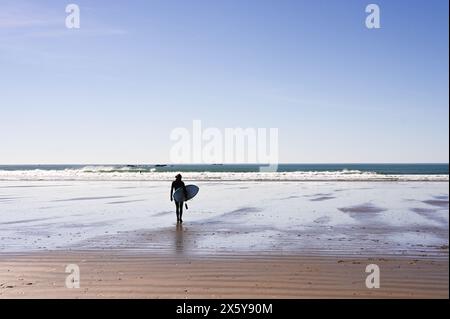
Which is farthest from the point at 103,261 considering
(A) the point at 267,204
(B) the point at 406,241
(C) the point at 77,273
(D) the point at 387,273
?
(A) the point at 267,204

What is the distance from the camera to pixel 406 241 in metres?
Result: 12.8

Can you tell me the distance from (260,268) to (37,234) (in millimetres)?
8072

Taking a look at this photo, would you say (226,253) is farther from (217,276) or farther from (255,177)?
(255,177)

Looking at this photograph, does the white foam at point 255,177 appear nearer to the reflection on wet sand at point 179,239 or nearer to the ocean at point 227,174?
the ocean at point 227,174

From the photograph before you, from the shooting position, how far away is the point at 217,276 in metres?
8.95

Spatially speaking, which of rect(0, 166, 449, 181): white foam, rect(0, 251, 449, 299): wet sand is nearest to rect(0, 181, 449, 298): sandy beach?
rect(0, 251, 449, 299): wet sand

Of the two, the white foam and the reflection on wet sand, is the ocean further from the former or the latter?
the reflection on wet sand

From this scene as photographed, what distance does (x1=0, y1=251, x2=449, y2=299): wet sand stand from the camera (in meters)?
7.84

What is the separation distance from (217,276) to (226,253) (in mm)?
2218

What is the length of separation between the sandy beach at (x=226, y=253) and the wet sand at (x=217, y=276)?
19mm

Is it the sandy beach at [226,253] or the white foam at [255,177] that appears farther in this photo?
the white foam at [255,177]

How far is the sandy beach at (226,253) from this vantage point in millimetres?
8102

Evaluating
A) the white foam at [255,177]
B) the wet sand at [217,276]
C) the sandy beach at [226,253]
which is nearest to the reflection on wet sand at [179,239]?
the sandy beach at [226,253]
